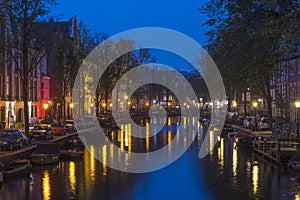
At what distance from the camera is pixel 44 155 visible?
115 ft

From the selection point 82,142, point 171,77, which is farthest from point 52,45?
point 171,77

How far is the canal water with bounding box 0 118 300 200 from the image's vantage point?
966 inches

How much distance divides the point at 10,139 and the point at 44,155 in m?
4.14

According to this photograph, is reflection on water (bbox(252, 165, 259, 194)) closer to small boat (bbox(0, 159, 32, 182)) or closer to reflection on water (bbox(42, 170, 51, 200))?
reflection on water (bbox(42, 170, 51, 200))

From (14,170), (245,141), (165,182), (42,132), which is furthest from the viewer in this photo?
(42,132)

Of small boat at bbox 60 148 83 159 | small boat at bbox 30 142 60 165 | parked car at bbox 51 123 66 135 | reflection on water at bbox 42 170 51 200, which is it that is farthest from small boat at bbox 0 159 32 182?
parked car at bbox 51 123 66 135

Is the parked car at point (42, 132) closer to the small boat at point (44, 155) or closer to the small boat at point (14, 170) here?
the small boat at point (44, 155)

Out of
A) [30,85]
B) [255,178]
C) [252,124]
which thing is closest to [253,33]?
[255,178]

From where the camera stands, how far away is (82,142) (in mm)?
46844

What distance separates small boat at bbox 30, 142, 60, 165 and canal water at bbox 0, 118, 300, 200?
834 mm

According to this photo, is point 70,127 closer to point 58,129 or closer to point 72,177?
point 58,129

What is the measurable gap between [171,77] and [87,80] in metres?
97.4

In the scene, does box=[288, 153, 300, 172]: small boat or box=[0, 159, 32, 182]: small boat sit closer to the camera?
box=[0, 159, 32, 182]: small boat

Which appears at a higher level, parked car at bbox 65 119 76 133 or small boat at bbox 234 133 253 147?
parked car at bbox 65 119 76 133
